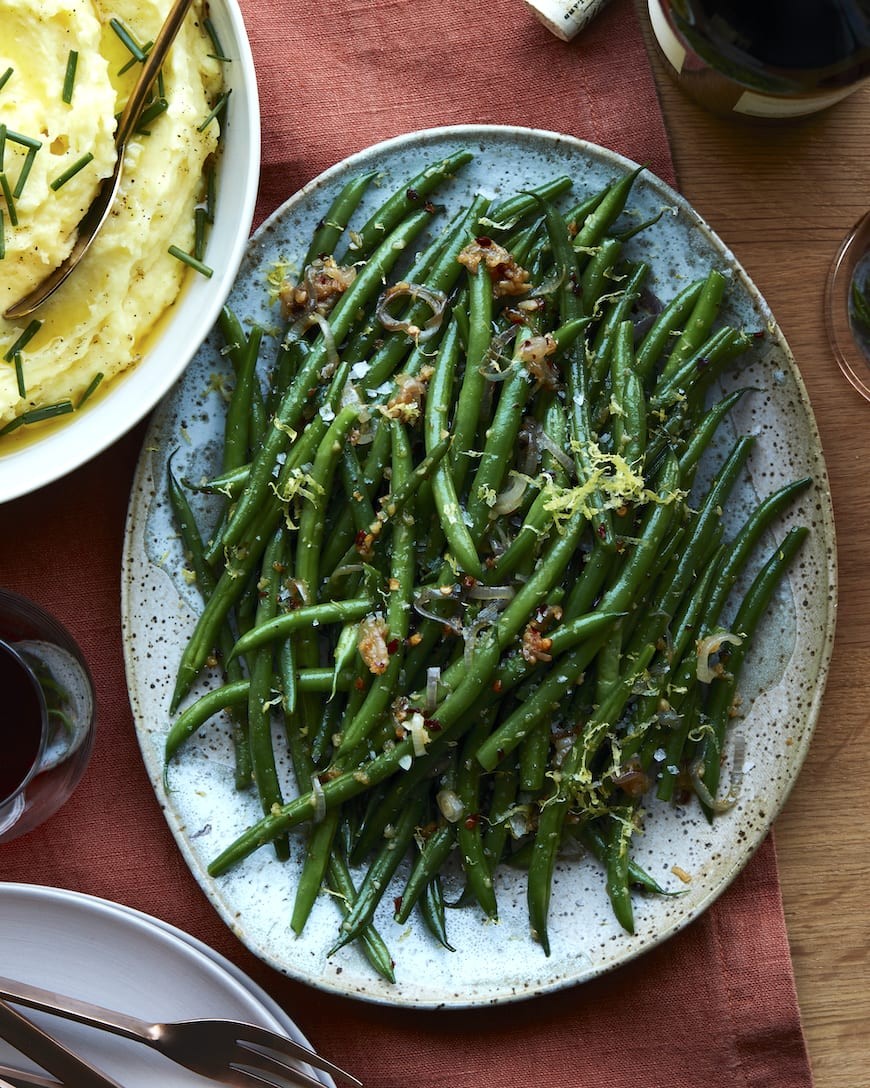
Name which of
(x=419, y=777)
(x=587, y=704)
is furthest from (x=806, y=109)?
(x=419, y=777)

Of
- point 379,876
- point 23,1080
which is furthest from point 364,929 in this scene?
point 23,1080

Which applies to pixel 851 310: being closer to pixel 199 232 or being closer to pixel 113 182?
pixel 199 232

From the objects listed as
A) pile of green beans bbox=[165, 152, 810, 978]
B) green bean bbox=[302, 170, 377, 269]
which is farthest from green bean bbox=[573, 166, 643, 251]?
green bean bbox=[302, 170, 377, 269]

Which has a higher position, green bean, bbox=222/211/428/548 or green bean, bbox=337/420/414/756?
green bean, bbox=222/211/428/548

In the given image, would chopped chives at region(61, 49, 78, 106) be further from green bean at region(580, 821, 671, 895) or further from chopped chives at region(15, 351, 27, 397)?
green bean at region(580, 821, 671, 895)

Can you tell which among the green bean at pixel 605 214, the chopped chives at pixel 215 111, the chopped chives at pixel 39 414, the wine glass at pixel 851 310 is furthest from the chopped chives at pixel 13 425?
the wine glass at pixel 851 310

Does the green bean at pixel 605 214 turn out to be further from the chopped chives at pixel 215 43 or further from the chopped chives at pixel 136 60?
the chopped chives at pixel 136 60

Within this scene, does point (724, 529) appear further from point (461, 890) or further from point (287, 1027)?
point (287, 1027)
